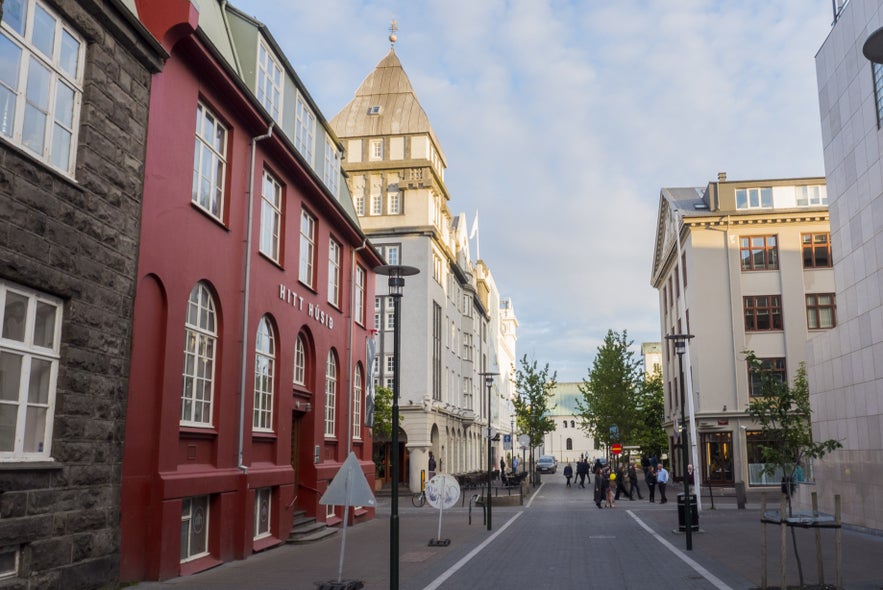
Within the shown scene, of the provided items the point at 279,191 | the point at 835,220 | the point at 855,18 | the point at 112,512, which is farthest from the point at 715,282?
the point at 112,512

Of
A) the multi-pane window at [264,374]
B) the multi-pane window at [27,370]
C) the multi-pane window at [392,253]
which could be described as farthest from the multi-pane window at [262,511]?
the multi-pane window at [392,253]

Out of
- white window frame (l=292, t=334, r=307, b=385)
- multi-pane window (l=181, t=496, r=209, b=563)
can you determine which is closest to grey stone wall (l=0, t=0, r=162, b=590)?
multi-pane window (l=181, t=496, r=209, b=563)

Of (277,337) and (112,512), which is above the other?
(277,337)

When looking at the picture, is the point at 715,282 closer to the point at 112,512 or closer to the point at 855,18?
the point at 855,18

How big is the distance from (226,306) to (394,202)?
3482cm

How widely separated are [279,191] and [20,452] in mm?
10816

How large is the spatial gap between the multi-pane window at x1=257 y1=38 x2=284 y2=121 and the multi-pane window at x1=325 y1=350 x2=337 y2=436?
288 inches

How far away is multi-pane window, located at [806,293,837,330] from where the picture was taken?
44.5 meters

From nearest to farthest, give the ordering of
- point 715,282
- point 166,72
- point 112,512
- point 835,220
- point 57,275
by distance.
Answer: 1. point 57,275
2. point 112,512
3. point 166,72
4. point 835,220
5. point 715,282

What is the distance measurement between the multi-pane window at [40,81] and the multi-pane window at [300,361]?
10.7 meters

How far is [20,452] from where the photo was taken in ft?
31.7

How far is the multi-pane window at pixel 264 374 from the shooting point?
58.5 ft

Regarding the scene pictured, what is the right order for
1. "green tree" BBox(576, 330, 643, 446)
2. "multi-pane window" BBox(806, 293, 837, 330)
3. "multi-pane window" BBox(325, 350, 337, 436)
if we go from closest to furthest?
1. "multi-pane window" BBox(325, 350, 337, 436)
2. "multi-pane window" BBox(806, 293, 837, 330)
3. "green tree" BBox(576, 330, 643, 446)

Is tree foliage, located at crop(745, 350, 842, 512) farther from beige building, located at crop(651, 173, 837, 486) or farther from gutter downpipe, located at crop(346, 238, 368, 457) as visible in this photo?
beige building, located at crop(651, 173, 837, 486)
